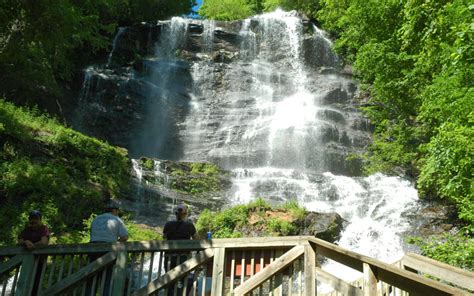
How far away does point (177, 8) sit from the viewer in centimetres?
4025

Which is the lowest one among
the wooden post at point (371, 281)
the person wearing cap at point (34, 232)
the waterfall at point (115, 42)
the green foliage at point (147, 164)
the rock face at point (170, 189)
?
the wooden post at point (371, 281)

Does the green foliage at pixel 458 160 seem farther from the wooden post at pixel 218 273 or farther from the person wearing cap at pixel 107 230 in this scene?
the person wearing cap at pixel 107 230

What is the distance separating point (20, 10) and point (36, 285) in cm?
766

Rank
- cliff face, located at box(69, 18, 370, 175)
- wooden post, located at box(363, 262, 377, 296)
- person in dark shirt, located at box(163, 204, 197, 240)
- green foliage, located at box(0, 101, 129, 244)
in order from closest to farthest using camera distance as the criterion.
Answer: wooden post, located at box(363, 262, 377, 296), person in dark shirt, located at box(163, 204, 197, 240), green foliage, located at box(0, 101, 129, 244), cliff face, located at box(69, 18, 370, 175)

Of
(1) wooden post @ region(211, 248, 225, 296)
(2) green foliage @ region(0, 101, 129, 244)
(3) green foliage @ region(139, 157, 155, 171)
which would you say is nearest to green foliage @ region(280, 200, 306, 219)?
(2) green foliage @ region(0, 101, 129, 244)

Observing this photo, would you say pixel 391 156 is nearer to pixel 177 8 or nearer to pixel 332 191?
pixel 332 191

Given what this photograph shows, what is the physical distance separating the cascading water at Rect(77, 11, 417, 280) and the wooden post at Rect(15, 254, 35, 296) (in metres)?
10.2

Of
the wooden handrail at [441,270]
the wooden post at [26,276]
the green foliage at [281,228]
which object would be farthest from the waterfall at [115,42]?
the wooden handrail at [441,270]

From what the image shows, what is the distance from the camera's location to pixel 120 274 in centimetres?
548

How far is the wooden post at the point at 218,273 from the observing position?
5.44 metres

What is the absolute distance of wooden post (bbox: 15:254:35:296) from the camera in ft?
18.2

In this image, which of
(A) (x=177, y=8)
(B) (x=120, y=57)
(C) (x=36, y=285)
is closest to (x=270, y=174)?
(C) (x=36, y=285)

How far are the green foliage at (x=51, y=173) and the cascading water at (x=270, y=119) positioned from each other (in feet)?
16.5

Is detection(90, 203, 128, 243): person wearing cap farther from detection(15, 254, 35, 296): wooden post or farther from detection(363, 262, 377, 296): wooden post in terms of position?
detection(363, 262, 377, 296): wooden post
